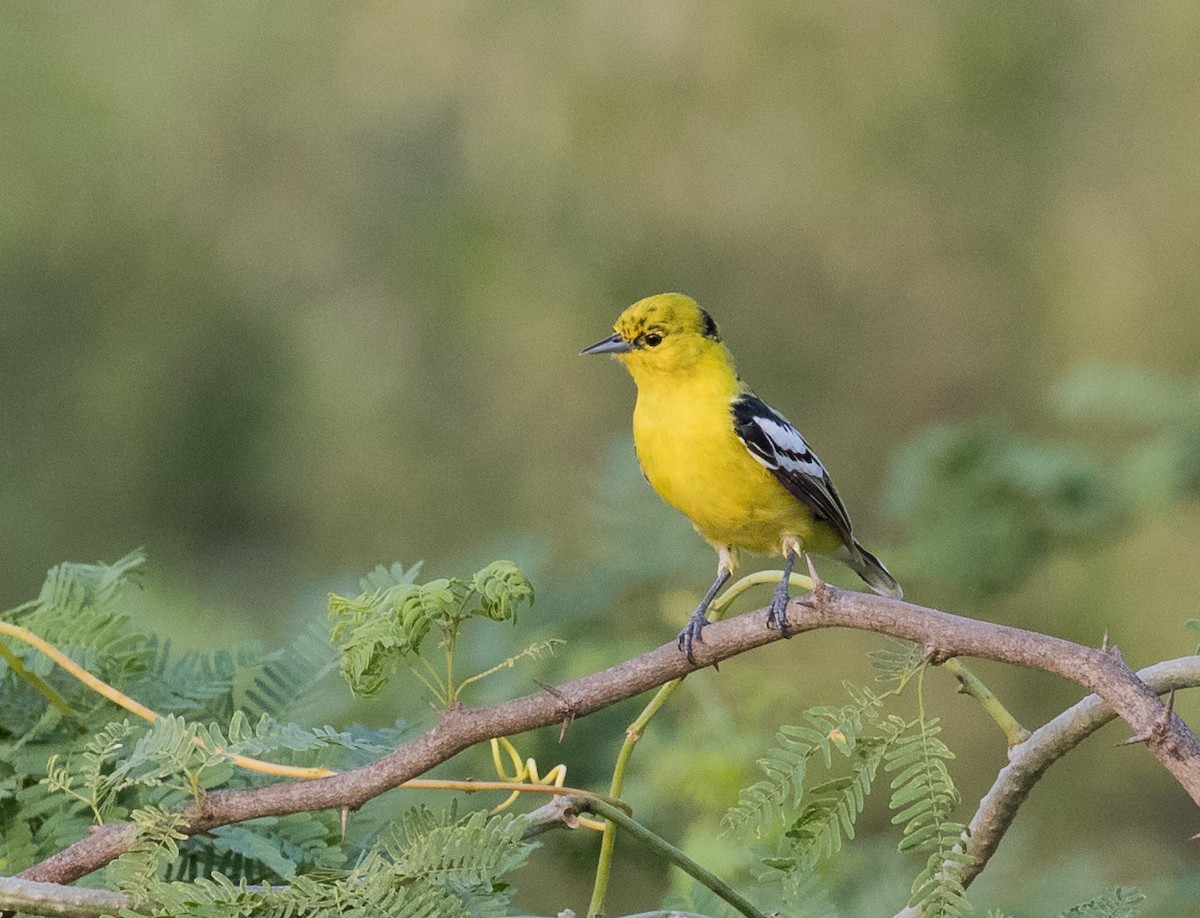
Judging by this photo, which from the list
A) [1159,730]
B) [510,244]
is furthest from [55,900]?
[510,244]

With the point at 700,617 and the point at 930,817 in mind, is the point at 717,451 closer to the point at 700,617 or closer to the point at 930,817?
the point at 700,617

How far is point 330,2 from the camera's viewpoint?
907cm

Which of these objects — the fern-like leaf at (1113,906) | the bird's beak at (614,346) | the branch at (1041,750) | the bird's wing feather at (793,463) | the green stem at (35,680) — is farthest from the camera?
the bird's beak at (614,346)

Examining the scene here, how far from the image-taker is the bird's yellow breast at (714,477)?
8.01 ft

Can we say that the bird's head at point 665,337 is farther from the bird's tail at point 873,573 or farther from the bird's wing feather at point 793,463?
the bird's tail at point 873,573

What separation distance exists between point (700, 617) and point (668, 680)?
0.76 meters

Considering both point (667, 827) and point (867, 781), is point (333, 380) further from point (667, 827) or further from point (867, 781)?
point (867, 781)

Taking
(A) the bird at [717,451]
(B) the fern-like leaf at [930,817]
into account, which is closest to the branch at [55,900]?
(B) the fern-like leaf at [930,817]

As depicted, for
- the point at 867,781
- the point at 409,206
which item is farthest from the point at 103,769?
the point at 409,206

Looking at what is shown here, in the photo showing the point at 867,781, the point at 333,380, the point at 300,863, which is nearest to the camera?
the point at 867,781

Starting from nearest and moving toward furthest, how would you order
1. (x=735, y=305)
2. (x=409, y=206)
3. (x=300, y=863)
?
(x=300, y=863) → (x=735, y=305) → (x=409, y=206)

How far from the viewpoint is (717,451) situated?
2484 mm

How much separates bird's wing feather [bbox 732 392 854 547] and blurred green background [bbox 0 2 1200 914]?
11.3ft

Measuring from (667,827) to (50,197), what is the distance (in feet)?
23.7
